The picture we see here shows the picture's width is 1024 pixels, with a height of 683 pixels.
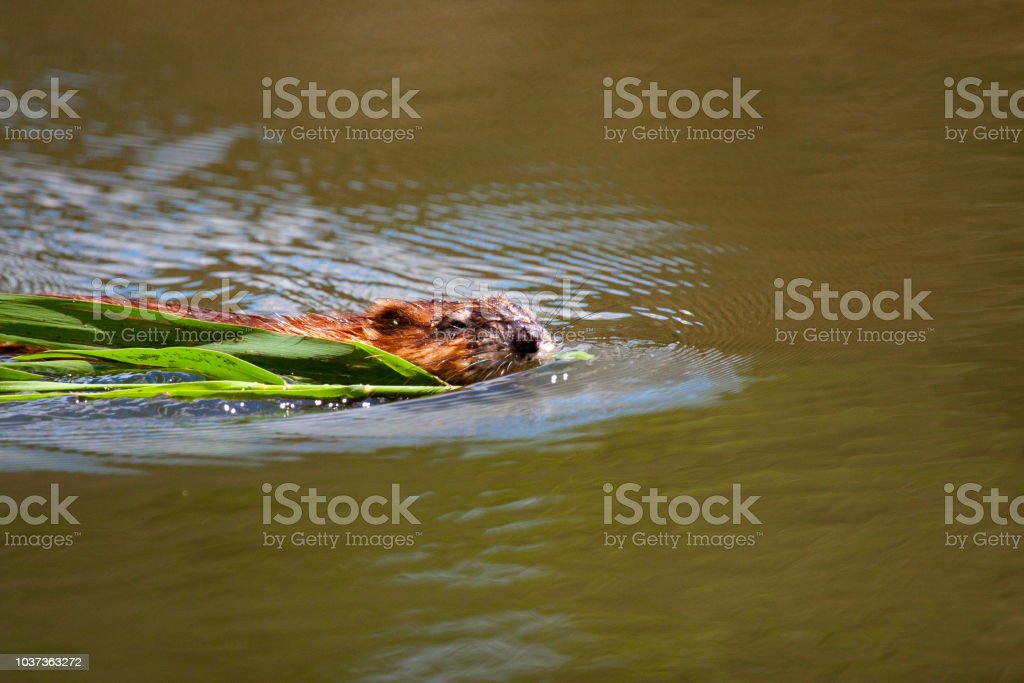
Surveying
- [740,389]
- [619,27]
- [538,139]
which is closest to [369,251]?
[538,139]

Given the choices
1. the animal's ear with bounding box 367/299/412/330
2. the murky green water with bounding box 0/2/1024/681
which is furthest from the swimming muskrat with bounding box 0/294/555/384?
the murky green water with bounding box 0/2/1024/681

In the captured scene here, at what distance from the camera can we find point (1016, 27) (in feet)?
30.5

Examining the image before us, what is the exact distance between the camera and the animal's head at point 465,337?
475 cm

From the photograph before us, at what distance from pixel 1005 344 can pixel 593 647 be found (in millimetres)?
2527

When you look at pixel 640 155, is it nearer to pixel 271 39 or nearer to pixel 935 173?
pixel 935 173

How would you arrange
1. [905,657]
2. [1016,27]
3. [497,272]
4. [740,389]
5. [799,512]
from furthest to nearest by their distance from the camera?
[1016,27]
[497,272]
[740,389]
[799,512]
[905,657]

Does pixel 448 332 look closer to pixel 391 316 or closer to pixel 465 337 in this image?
pixel 465 337

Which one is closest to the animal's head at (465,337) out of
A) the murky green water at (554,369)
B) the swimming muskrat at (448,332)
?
the swimming muskrat at (448,332)

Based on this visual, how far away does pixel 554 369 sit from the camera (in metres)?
4.71

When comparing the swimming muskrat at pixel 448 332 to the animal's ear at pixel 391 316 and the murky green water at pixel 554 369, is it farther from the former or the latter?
the murky green water at pixel 554 369

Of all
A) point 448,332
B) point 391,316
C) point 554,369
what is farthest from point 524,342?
point 391,316

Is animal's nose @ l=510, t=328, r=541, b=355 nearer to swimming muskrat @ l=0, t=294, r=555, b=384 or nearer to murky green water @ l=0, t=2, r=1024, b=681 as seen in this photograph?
swimming muskrat @ l=0, t=294, r=555, b=384

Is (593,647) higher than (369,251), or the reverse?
(369,251)

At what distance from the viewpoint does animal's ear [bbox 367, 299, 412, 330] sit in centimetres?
494
